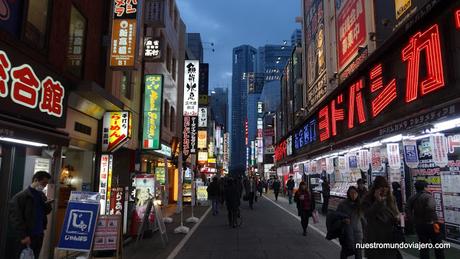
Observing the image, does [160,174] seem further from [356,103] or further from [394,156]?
[394,156]

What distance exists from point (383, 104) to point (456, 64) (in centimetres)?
401

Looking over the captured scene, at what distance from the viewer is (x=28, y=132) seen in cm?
689

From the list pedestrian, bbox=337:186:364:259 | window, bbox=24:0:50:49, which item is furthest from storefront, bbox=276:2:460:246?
window, bbox=24:0:50:49

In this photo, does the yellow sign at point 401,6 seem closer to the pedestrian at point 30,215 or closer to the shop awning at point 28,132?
the shop awning at point 28,132

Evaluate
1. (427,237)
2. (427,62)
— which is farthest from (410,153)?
(427,237)

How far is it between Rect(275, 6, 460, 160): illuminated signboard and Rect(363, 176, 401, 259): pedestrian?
124 inches

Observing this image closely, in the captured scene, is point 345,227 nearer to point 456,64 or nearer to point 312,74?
point 456,64

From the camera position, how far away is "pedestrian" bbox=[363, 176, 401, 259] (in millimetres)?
5344

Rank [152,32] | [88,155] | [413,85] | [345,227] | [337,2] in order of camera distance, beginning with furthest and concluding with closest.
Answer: [337,2]
[152,32]
[88,155]
[413,85]
[345,227]

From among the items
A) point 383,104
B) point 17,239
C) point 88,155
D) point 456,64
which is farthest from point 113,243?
point 383,104

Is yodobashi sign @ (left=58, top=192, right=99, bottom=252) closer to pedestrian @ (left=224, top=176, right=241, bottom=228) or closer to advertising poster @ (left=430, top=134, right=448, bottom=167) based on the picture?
advertising poster @ (left=430, top=134, right=448, bottom=167)

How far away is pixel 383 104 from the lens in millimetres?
12602

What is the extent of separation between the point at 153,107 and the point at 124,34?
5.43 metres

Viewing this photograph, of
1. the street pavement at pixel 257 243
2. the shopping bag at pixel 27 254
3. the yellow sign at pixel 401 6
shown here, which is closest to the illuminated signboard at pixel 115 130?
the street pavement at pixel 257 243
